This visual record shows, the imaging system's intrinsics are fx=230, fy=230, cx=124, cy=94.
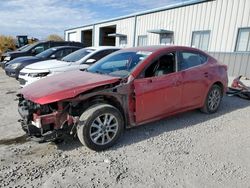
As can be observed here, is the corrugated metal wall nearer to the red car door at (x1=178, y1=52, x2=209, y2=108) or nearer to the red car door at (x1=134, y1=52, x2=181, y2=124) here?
the red car door at (x1=178, y1=52, x2=209, y2=108)

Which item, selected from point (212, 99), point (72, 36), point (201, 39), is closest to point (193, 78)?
point (212, 99)

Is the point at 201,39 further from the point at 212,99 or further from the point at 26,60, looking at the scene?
the point at 26,60

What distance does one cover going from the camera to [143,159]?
11.2 ft

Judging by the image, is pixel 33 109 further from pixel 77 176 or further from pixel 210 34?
pixel 210 34

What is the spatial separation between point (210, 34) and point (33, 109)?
37.5 feet

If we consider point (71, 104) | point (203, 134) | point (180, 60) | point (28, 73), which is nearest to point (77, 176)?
point (71, 104)

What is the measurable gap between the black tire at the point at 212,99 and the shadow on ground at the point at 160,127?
0.39 ft

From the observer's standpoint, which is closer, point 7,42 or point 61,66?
point 61,66

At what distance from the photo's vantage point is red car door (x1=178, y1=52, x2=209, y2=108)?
4633 mm

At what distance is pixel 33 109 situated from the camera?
134 inches

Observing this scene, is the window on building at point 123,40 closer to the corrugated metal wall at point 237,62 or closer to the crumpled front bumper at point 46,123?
the corrugated metal wall at point 237,62

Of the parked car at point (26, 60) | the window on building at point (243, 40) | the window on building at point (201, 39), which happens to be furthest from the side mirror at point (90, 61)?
the window on building at point (201, 39)

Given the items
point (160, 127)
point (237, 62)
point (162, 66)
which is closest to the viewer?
point (162, 66)

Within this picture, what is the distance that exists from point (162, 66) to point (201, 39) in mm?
9921
